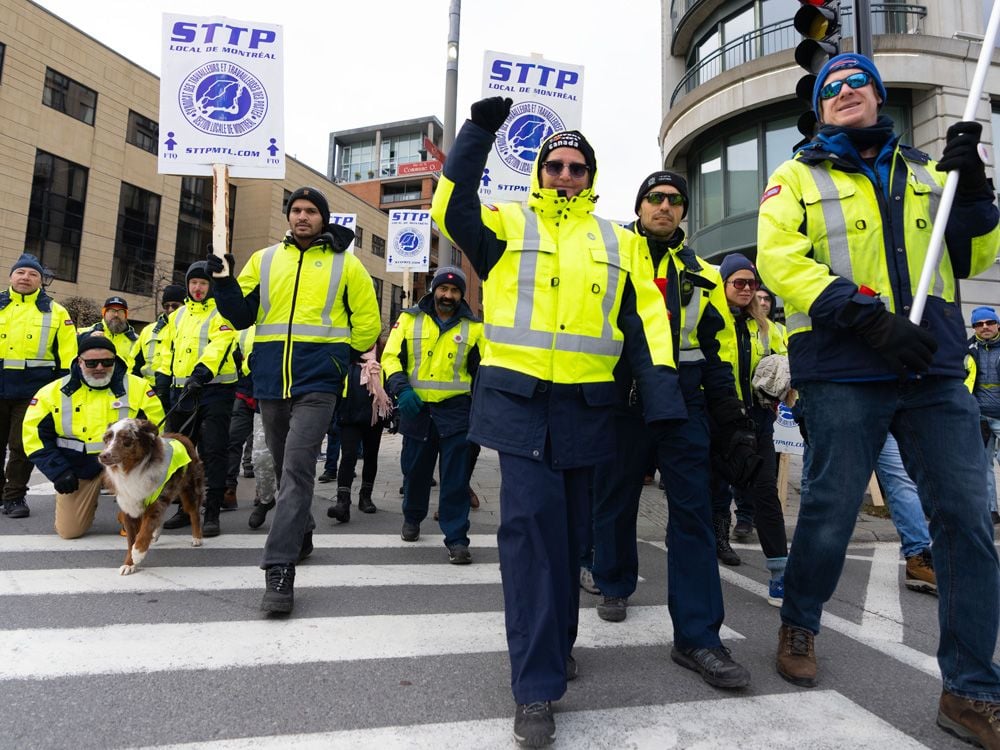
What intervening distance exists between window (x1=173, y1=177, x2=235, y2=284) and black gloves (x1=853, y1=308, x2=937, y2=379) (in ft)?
133

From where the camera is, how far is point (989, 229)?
97.4 inches

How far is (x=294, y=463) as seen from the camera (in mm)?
3650

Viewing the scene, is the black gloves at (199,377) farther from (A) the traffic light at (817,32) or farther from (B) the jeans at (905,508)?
(A) the traffic light at (817,32)

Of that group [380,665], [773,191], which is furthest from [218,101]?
[380,665]

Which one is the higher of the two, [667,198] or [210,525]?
[667,198]

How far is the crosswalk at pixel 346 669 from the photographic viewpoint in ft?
7.19

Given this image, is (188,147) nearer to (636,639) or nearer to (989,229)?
(636,639)

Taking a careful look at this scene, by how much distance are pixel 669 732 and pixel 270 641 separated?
183 centimetres

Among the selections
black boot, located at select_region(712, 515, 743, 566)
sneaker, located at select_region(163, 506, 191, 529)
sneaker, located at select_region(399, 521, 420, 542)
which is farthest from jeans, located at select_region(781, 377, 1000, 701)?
sneaker, located at select_region(163, 506, 191, 529)

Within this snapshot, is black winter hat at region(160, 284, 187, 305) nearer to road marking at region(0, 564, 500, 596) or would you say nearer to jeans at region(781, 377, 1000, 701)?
road marking at region(0, 564, 500, 596)

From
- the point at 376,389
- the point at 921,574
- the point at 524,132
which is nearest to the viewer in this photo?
the point at 921,574

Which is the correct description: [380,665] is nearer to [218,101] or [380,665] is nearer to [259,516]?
[259,516]

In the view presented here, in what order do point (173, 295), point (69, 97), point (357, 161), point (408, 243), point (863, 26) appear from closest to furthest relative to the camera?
point (863, 26) < point (173, 295) < point (408, 243) < point (69, 97) < point (357, 161)

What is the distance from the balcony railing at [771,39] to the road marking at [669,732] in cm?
→ 1387
